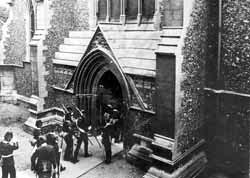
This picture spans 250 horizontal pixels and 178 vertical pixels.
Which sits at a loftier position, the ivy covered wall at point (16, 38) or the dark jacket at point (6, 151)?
the ivy covered wall at point (16, 38)

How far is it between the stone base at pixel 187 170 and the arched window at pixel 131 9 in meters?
5.48

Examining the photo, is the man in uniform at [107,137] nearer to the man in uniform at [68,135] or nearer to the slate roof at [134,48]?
the man in uniform at [68,135]

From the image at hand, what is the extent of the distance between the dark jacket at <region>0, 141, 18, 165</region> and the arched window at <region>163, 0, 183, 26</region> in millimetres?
5251

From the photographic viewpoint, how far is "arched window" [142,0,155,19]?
10.8 metres

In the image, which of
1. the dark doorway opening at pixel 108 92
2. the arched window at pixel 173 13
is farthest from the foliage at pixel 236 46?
the dark doorway opening at pixel 108 92

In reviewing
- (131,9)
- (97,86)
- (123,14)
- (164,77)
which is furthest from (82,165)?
(131,9)

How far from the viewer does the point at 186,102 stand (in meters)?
8.62

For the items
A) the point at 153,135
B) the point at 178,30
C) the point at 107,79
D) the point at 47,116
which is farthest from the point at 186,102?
the point at 47,116

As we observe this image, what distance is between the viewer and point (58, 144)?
1038 centimetres

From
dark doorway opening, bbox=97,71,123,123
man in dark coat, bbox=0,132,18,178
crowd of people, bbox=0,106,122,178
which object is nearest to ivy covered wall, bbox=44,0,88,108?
dark doorway opening, bbox=97,71,123,123

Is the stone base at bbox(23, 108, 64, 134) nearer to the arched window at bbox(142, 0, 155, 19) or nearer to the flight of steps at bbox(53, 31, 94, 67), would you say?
the flight of steps at bbox(53, 31, 94, 67)

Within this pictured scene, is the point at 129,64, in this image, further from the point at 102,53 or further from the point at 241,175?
the point at 241,175

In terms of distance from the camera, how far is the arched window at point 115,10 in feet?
39.2

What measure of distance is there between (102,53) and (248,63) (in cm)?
461
